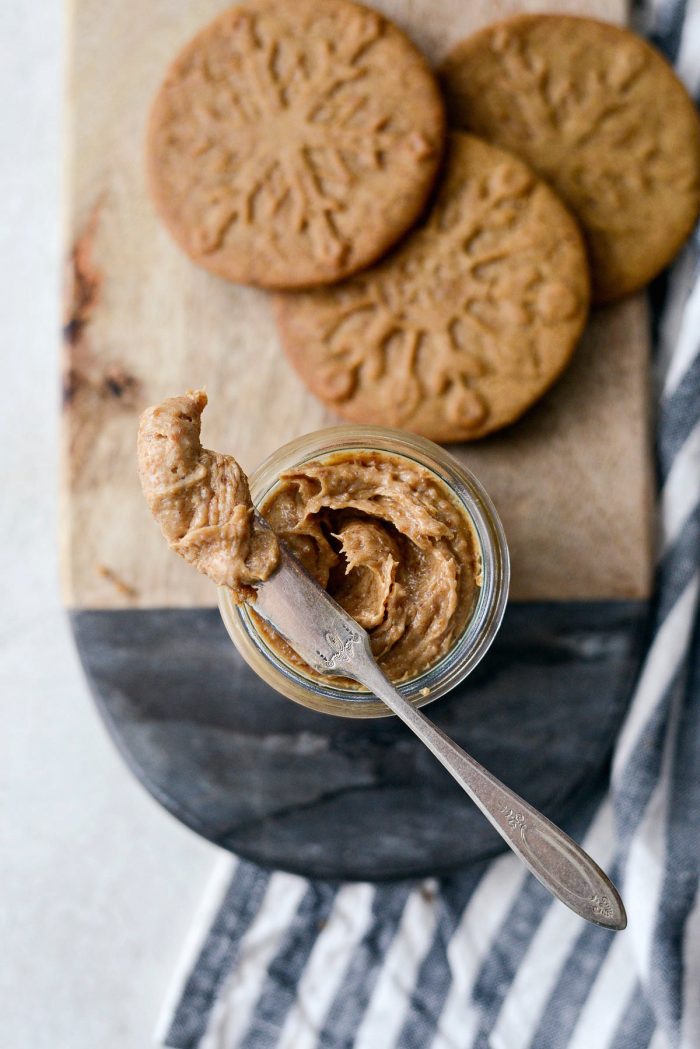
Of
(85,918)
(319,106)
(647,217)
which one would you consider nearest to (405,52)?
(319,106)

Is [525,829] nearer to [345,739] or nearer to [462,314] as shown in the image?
[345,739]

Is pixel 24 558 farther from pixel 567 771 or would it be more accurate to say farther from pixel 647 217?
pixel 647 217

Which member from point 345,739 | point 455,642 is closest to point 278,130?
point 455,642

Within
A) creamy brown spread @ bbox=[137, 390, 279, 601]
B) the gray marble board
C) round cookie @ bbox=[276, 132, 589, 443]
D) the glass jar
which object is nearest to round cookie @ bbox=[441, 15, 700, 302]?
round cookie @ bbox=[276, 132, 589, 443]

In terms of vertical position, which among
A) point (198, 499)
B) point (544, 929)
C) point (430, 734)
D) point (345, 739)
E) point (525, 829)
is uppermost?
point (198, 499)

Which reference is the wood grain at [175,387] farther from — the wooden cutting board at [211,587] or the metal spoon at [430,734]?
the metal spoon at [430,734]

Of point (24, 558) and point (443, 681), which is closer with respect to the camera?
Answer: point (443, 681)
